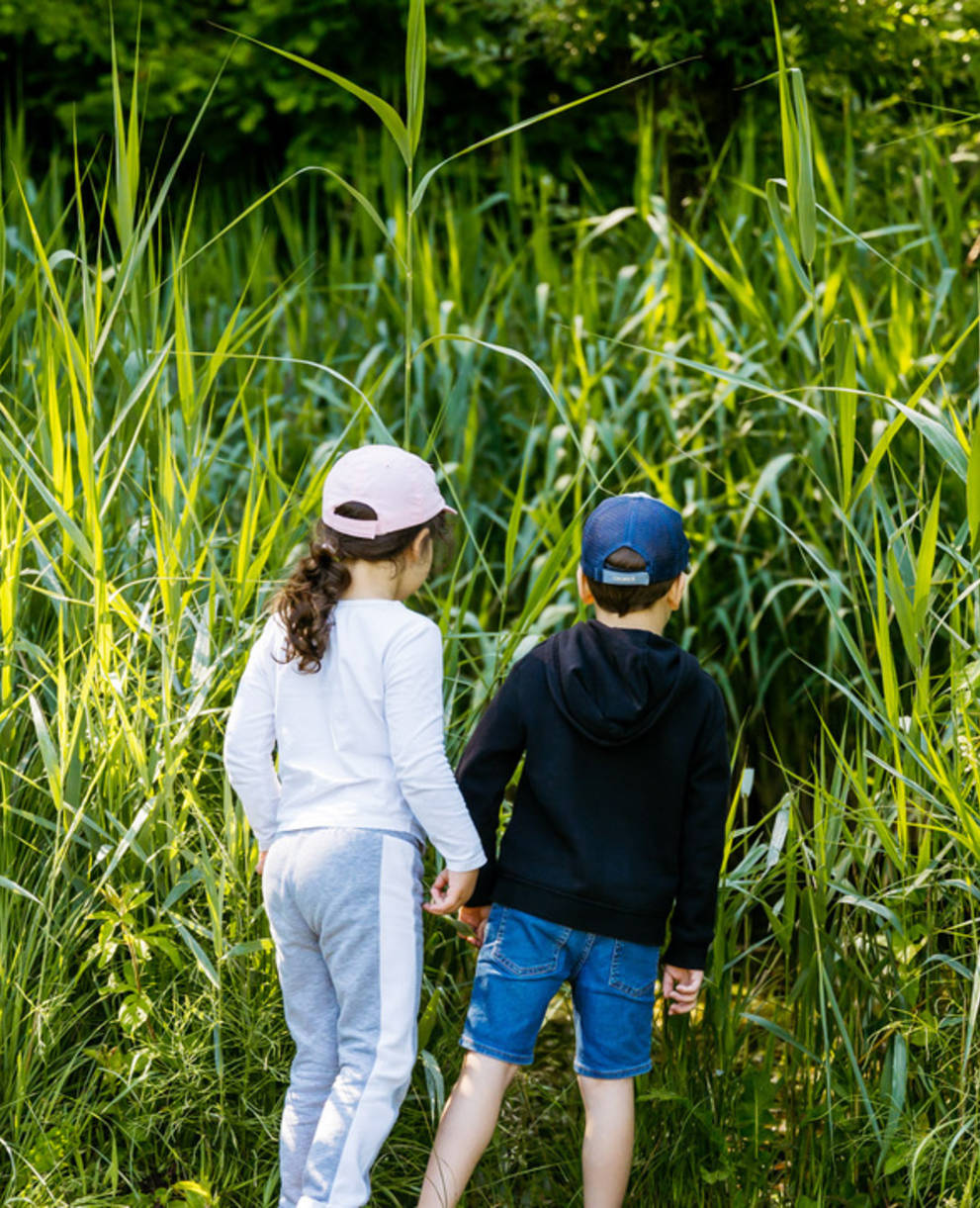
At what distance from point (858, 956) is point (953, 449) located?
2.52 ft

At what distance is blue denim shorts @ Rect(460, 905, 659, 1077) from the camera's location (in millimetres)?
1953

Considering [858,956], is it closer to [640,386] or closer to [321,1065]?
[321,1065]

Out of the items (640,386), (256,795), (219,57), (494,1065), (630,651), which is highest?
(219,57)

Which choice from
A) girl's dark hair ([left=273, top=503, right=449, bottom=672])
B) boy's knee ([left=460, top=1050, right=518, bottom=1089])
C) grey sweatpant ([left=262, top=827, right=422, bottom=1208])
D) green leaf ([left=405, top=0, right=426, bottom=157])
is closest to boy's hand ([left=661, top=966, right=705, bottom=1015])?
boy's knee ([left=460, top=1050, right=518, bottom=1089])

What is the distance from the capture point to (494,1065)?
1.95 m

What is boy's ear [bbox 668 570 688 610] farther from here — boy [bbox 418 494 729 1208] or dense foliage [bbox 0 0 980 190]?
dense foliage [bbox 0 0 980 190]

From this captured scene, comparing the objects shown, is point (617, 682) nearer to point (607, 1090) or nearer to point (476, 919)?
point (476, 919)

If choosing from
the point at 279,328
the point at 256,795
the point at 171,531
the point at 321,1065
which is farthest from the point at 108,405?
the point at 321,1065

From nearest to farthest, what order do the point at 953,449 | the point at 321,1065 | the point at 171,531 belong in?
the point at 321,1065 → the point at 953,449 → the point at 171,531

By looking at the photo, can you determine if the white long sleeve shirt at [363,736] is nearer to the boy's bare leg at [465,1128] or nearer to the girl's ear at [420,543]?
the girl's ear at [420,543]

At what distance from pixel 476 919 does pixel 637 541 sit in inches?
24.1

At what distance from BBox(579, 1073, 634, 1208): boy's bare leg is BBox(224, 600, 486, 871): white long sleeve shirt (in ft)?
1.23

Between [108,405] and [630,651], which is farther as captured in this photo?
[108,405]

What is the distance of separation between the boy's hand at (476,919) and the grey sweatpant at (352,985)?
17cm
